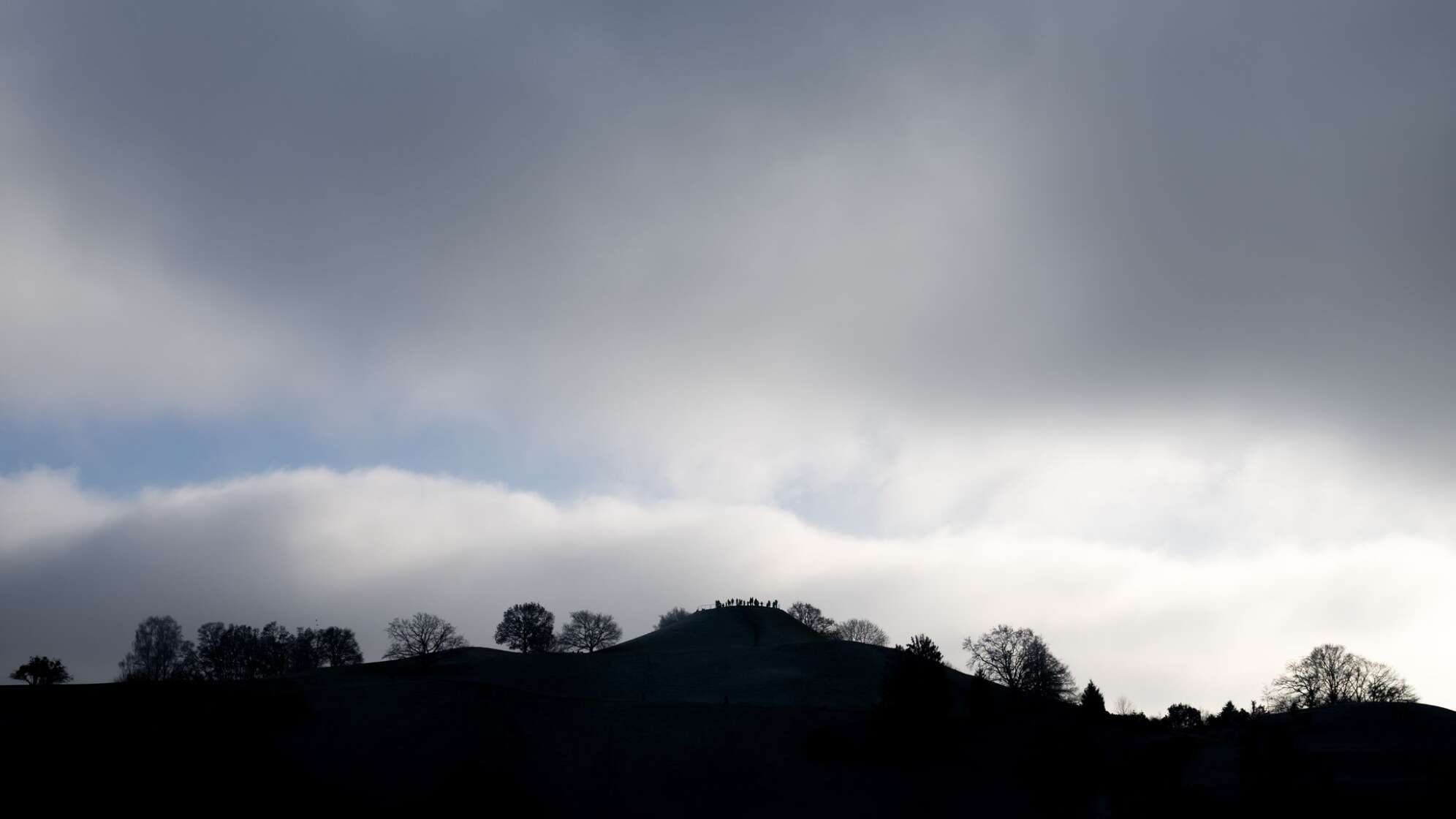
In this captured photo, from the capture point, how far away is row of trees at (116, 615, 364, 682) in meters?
148

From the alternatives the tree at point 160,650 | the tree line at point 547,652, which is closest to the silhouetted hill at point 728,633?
the tree line at point 547,652

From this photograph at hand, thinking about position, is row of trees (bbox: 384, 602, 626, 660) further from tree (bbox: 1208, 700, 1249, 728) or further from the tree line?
tree (bbox: 1208, 700, 1249, 728)

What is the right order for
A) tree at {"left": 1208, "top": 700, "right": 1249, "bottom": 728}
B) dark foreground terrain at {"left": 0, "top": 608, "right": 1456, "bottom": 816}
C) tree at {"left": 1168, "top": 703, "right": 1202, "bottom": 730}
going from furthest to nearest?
tree at {"left": 1168, "top": 703, "right": 1202, "bottom": 730} < tree at {"left": 1208, "top": 700, "right": 1249, "bottom": 728} < dark foreground terrain at {"left": 0, "top": 608, "right": 1456, "bottom": 816}

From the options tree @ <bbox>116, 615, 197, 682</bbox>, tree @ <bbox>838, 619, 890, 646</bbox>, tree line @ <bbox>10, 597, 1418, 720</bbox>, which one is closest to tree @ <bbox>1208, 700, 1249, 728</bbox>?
tree line @ <bbox>10, 597, 1418, 720</bbox>

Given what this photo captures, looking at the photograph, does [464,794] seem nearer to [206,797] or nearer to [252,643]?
[206,797]

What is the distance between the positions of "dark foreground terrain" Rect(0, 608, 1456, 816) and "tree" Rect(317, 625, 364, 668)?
239ft

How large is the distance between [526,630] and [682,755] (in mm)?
93927

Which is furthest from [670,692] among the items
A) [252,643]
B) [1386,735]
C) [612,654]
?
[252,643]

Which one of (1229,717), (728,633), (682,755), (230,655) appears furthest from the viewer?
(230,655)

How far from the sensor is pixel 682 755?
66.8 m

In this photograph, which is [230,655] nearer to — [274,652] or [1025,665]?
[274,652]

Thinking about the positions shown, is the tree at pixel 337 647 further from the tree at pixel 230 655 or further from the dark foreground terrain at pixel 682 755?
the dark foreground terrain at pixel 682 755

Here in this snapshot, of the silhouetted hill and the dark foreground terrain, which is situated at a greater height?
the silhouetted hill

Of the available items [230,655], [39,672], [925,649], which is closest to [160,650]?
[230,655]
